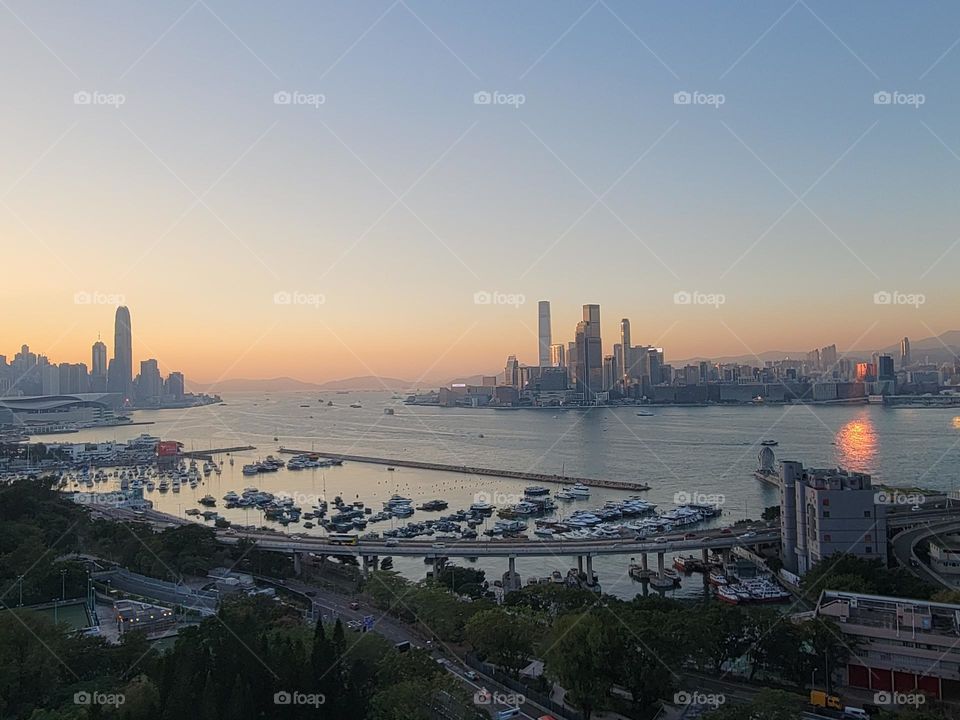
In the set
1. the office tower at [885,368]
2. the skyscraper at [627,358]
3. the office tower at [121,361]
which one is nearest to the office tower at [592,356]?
the skyscraper at [627,358]

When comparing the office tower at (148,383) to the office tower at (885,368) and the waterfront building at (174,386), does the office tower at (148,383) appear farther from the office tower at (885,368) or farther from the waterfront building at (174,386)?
the office tower at (885,368)

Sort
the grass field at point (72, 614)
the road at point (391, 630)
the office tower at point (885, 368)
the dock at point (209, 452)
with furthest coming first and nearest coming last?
1. the office tower at point (885, 368)
2. the dock at point (209, 452)
3. the grass field at point (72, 614)
4. the road at point (391, 630)

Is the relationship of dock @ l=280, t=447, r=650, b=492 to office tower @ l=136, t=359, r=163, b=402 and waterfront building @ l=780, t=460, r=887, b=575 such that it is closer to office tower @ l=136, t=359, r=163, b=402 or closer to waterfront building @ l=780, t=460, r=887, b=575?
waterfront building @ l=780, t=460, r=887, b=575

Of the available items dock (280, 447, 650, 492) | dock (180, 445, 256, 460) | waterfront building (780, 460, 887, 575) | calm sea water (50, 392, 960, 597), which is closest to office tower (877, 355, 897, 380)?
calm sea water (50, 392, 960, 597)

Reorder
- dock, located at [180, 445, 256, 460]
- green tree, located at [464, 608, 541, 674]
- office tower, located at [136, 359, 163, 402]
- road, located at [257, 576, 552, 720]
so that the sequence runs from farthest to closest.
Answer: office tower, located at [136, 359, 163, 402]
dock, located at [180, 445, 256, 460]
green tree, located at [464, 608, 541, 674]
road, located at [257, 576, 552, 720]

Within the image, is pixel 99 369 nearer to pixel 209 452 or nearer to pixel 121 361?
pixel 121 361

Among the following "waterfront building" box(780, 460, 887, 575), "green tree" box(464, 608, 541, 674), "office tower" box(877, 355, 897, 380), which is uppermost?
"office tower" box(877, 355, 897, 380)

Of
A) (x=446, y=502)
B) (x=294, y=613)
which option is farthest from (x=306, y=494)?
(x=294, y=613)
